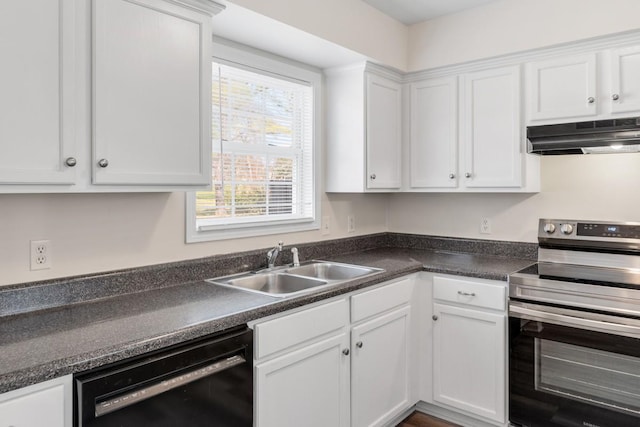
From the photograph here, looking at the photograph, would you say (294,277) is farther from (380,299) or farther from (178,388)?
(178,388)

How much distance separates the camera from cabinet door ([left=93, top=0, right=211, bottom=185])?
1502mm

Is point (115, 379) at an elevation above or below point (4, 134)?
below

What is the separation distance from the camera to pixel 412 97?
3.05 m

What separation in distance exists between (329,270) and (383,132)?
964 mm

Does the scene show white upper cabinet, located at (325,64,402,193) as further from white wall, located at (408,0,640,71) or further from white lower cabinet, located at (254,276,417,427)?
white lower cabinet, located at (254,276,417,427)

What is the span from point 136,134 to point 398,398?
194 cm

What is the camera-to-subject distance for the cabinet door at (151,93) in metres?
1.50

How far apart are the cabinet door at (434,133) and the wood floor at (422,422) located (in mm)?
1425

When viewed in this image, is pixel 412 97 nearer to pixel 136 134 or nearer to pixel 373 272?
pixel 373 272

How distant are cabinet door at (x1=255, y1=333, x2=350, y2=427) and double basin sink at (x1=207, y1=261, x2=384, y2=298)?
1.03ft

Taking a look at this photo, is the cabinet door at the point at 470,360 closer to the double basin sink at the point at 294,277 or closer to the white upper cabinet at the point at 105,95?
the double basin sink at the point at 294,277

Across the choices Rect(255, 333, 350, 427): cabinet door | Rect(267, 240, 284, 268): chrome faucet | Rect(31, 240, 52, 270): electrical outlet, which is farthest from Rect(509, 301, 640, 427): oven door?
Rect(31, 240, 52, 270): electrical outlet

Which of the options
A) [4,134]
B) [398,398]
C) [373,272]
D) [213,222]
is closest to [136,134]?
[4,134]

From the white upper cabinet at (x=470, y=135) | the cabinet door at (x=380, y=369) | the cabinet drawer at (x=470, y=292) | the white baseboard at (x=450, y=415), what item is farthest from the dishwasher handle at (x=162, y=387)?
the white upper cabinet at (x=470, y=135)
